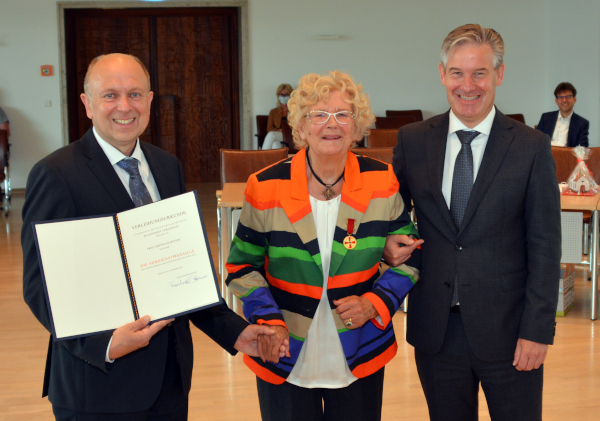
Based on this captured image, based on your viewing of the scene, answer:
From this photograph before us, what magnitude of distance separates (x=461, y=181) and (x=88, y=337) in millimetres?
1206

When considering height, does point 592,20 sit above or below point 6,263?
above

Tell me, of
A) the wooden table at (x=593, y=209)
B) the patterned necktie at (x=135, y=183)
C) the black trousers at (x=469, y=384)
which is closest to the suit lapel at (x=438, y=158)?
the black trousers at (x=469, y=384)

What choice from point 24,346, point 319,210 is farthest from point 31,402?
point 319,210

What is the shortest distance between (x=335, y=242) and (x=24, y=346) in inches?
123

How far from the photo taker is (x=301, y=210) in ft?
5.95

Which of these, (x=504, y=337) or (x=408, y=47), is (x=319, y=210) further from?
(x=408, y=47)

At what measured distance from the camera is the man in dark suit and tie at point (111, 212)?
1.51 meters

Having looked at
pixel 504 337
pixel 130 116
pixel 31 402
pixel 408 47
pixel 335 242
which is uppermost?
pixel 408 47

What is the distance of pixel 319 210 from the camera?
1854mm

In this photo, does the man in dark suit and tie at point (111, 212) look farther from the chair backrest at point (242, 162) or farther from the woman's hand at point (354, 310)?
the chair backrest at point (242, 162)

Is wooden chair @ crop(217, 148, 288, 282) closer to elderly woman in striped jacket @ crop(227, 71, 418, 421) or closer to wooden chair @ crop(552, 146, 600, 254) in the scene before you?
wooden chair @ crop(552, 146, 600, 254)

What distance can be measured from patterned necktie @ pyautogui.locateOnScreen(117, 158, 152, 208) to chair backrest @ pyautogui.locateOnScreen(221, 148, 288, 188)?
3.63m

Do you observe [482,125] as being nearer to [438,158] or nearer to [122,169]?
[438,158]
